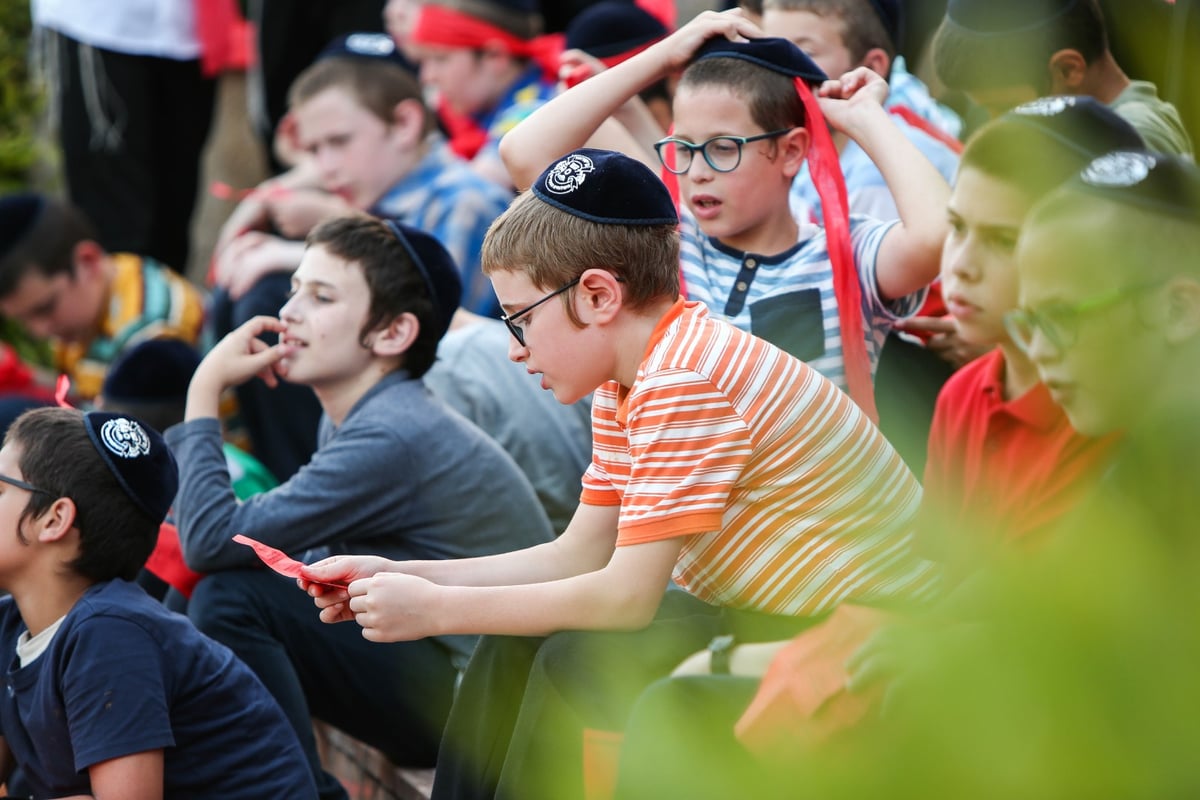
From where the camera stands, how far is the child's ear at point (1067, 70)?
2861 mm

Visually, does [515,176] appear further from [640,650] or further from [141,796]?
[141,796]

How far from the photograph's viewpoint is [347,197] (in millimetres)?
4715

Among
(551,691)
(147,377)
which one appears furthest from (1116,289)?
(147,377)

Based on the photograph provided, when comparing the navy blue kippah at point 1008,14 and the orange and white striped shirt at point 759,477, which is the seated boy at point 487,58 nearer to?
the navy blue kippah at point 1008,14

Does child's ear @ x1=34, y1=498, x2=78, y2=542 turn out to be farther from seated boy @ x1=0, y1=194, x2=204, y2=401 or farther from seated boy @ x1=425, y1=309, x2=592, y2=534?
seated boy @ x1=0, y1=194, x2=204, y2=401

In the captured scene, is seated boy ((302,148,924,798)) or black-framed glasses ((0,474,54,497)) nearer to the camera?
seated boy ((302,148,924,798))

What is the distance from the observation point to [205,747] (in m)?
2.51

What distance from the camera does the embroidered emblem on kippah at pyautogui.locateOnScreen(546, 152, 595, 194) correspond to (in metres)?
2.27

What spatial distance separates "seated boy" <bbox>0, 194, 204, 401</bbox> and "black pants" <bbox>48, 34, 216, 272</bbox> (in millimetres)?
805

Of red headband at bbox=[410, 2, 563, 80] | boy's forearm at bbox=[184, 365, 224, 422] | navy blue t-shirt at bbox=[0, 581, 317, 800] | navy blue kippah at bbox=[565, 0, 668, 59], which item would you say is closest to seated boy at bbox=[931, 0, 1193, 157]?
navy blue kippah at bbox=[565, 0, 668, 59]

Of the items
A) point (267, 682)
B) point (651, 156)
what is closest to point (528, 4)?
point (651, 156)

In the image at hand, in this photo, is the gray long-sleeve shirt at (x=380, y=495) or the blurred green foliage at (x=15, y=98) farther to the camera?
the blurred green foliage at (x=15, y=98)

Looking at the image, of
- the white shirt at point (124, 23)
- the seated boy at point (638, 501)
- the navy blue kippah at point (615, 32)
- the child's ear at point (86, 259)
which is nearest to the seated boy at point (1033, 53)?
the seated boy at point (638, 501)

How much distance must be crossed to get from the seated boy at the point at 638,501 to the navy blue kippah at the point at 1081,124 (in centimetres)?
52
